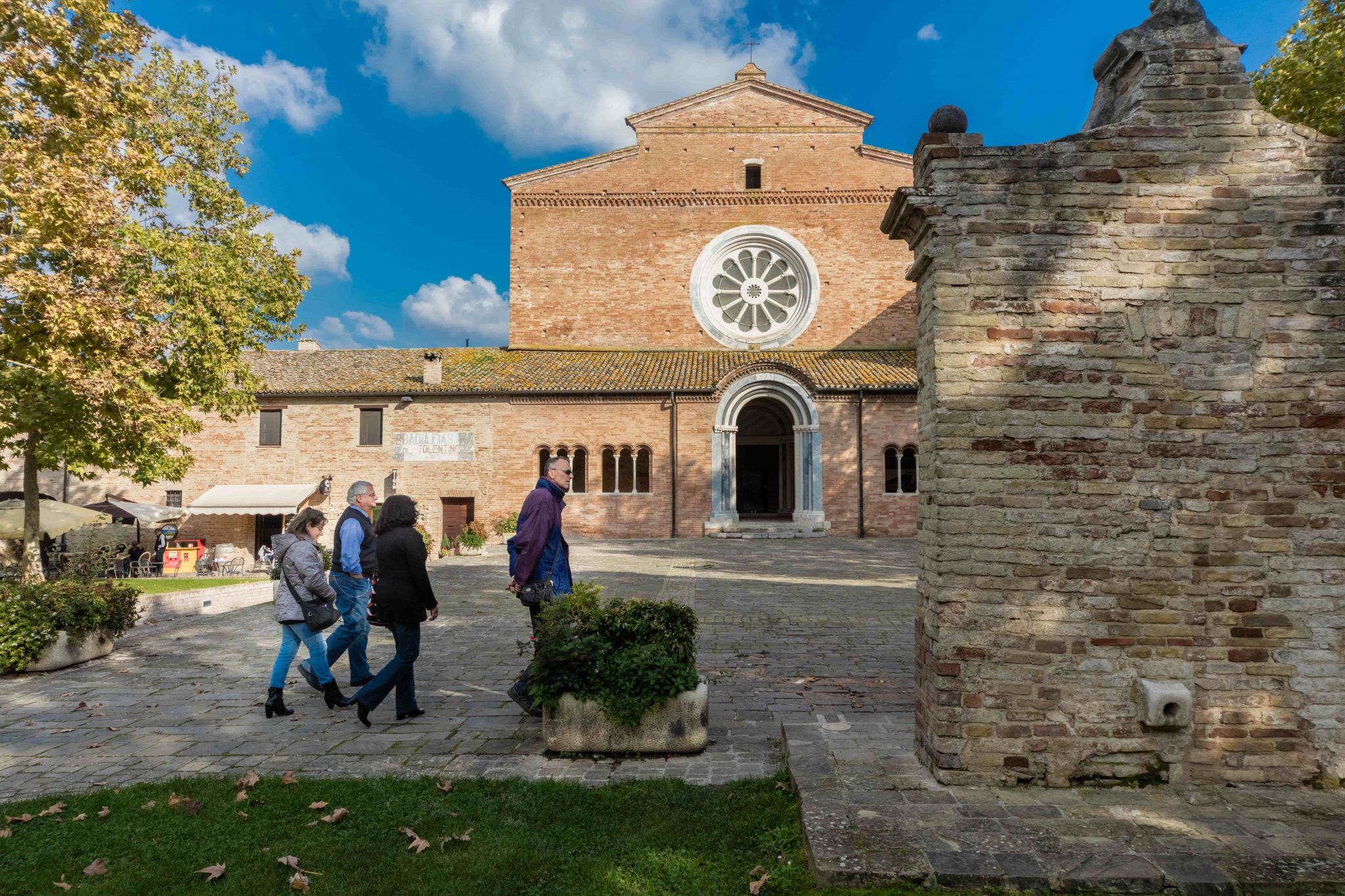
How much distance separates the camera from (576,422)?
23672mm

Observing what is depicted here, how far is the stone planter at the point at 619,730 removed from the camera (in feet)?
16.2

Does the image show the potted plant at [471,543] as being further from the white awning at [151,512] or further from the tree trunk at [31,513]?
the tree trunk at [31,513]

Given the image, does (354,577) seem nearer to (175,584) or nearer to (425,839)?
(425,839)

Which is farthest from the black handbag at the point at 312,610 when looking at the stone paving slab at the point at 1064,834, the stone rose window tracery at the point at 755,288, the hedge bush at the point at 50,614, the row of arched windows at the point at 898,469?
the stone rose window tracery at the point at 755,288

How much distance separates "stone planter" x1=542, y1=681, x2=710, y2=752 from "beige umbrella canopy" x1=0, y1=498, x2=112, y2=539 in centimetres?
1753

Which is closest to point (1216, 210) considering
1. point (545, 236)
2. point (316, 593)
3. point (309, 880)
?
point (309, 880)

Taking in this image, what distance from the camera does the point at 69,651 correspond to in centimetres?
782

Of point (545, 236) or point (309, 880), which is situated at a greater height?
point (545, 236)

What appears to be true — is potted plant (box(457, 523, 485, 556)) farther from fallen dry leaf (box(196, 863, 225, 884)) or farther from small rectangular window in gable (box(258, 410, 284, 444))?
fallen dry leaf (box(196, 863, 225, 884))

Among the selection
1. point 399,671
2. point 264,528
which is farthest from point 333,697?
point 264,528

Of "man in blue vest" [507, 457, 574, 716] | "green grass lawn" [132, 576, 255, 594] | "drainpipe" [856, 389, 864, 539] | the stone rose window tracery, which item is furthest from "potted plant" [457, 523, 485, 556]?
"man in blue vest" [507, 457, 574, 716]

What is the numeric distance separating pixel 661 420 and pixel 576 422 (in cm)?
284

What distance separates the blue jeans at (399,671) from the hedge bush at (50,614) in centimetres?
458

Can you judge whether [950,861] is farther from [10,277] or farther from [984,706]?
[10,277]
